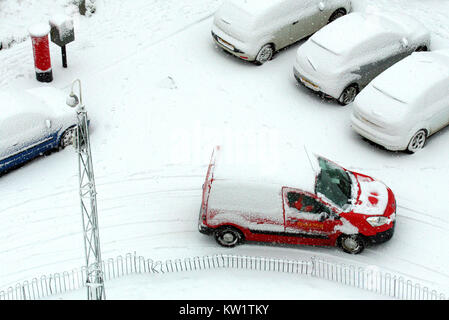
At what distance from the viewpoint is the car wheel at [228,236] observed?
1212cm

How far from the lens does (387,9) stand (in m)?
18.8

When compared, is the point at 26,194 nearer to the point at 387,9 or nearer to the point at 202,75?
the point at 202,75

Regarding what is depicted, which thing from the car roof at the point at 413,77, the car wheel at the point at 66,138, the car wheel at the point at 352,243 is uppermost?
the car roof at the point at 413,77

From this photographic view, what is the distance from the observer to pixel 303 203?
1186cm

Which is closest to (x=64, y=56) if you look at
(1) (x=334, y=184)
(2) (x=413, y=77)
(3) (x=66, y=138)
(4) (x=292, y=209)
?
(3) (x=66, y=138)

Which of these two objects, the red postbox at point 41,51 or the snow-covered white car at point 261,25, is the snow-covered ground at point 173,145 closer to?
the red postbox at point 41,51

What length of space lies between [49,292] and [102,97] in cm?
587

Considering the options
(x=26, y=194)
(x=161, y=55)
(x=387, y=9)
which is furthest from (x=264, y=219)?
(x=387, y=9)

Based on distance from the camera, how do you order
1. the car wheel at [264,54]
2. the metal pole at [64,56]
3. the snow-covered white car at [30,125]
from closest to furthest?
the snow-covered white car at [30,125], the metal pole at [64,56], the car wheel at [264,54]

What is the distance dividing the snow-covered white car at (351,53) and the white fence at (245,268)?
5112 millimetres

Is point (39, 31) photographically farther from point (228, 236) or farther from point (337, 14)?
point (337, 14)

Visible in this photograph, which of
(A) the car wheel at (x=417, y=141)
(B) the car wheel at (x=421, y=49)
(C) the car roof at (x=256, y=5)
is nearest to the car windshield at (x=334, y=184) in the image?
(A) the car wheel at (x=417, y=141)

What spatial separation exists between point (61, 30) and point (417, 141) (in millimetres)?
8622

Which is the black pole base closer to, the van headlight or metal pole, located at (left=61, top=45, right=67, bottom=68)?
metal pole, located at (left=61, top=45, right=67, bottom=68)
